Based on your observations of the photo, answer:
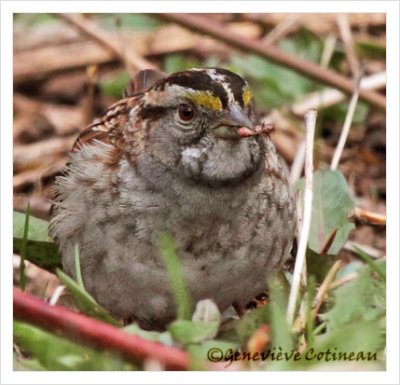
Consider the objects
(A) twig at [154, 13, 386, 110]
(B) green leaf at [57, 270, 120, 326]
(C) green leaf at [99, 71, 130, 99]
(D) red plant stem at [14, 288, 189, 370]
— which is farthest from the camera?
(C) green leaf at [99, 71, 130, 99]

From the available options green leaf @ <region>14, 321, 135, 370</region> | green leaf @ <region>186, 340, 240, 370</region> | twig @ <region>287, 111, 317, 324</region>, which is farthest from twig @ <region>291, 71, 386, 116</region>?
green leaf @ <region>14, 321, 135, 370</region>

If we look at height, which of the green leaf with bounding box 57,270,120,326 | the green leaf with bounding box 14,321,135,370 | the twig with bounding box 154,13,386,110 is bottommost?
the green leaf with bounding box 14,321,135,370

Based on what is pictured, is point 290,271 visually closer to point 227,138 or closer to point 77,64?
point 227,138

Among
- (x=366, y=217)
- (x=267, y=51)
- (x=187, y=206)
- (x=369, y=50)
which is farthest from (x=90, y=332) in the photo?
(x=369, y=50)

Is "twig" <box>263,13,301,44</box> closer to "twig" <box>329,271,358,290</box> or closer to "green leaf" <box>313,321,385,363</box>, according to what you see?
"twig" <box>329,271,358,290</box>

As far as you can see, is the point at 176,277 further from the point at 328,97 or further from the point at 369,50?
the point at 369,50

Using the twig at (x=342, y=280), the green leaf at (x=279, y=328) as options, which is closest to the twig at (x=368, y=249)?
the twig at (x=342, y=280)

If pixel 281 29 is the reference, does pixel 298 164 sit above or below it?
below
